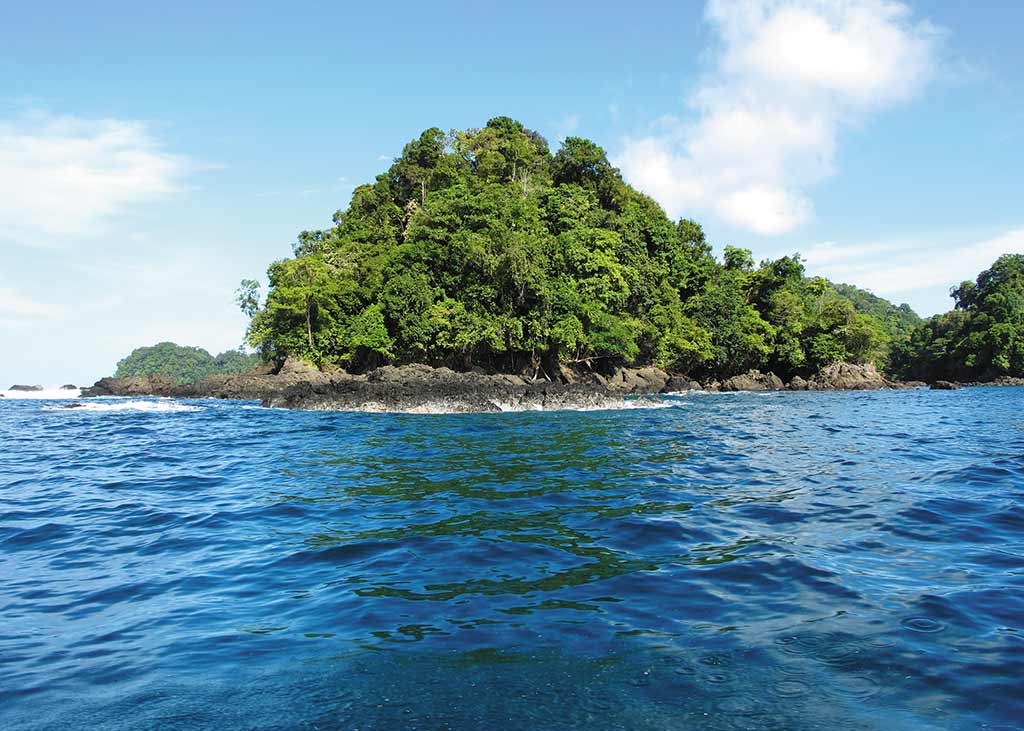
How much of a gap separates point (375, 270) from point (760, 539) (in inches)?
2210

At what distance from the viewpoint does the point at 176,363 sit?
135125 mm

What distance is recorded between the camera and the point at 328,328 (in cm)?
5700

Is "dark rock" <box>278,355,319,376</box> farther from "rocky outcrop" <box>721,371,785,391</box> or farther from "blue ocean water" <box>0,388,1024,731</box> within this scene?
"rocky outcrop" <box>721,371,785,391</box>

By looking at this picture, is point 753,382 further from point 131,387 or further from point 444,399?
point 131,387

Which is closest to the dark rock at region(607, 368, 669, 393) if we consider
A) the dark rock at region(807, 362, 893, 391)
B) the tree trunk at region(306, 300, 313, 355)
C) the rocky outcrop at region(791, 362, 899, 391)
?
the rocky outcrop at region(791, 362, 899, 391)

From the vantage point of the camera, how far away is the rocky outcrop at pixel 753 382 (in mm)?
66481

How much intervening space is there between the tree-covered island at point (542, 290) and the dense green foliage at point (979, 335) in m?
0.27

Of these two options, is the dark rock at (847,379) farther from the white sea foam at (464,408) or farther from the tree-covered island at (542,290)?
the white sea foam at (464,408)

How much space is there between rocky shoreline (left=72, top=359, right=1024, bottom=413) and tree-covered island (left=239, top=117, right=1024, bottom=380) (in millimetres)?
2525

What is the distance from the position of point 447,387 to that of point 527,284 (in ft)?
61.2

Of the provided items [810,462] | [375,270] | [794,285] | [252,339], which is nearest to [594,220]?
[375,270]

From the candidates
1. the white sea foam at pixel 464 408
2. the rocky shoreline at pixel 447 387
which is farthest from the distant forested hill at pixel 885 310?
the white sea foam at pixel 464 408

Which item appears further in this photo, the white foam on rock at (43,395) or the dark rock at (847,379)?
the dark rock at (847,379)

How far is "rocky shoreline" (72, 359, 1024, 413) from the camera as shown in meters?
33.2
